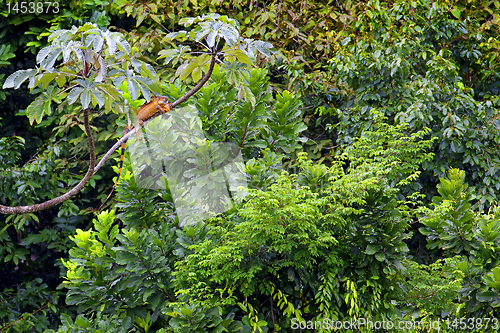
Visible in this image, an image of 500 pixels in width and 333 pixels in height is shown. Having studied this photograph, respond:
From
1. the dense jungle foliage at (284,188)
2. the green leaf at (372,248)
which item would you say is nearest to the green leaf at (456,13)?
the dense jungle foliage at (284,188)

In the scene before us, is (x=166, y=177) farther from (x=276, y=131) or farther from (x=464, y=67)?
(x=464, y=67)

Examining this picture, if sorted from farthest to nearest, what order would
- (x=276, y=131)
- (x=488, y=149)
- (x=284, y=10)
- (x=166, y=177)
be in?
(x=284, y=10) < (x=488, y=149) < (x=276, y=131) < (x=166, y=177)

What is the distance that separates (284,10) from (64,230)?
11.4 ft

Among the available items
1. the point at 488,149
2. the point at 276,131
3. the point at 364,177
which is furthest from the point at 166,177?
the point at 488,149

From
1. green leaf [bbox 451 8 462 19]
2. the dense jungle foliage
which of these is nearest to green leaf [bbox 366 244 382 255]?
the dense jungle foliage

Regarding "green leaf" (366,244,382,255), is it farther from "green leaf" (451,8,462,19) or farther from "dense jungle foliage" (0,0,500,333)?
"green leaf" (451,8,462,19)

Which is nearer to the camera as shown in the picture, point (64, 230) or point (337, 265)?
point (337, 265)

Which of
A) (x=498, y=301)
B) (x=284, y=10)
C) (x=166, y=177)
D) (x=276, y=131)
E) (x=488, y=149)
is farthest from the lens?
(x=284, y=10)

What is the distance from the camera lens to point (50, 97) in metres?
2.02

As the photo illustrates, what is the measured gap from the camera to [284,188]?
259 centimetres

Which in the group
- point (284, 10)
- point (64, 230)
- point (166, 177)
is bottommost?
point (64, 230)

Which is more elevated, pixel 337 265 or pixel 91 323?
pixel 337 265

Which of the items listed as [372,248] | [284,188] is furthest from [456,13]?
[284,188]

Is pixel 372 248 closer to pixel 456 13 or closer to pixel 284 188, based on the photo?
pixel 284 188
